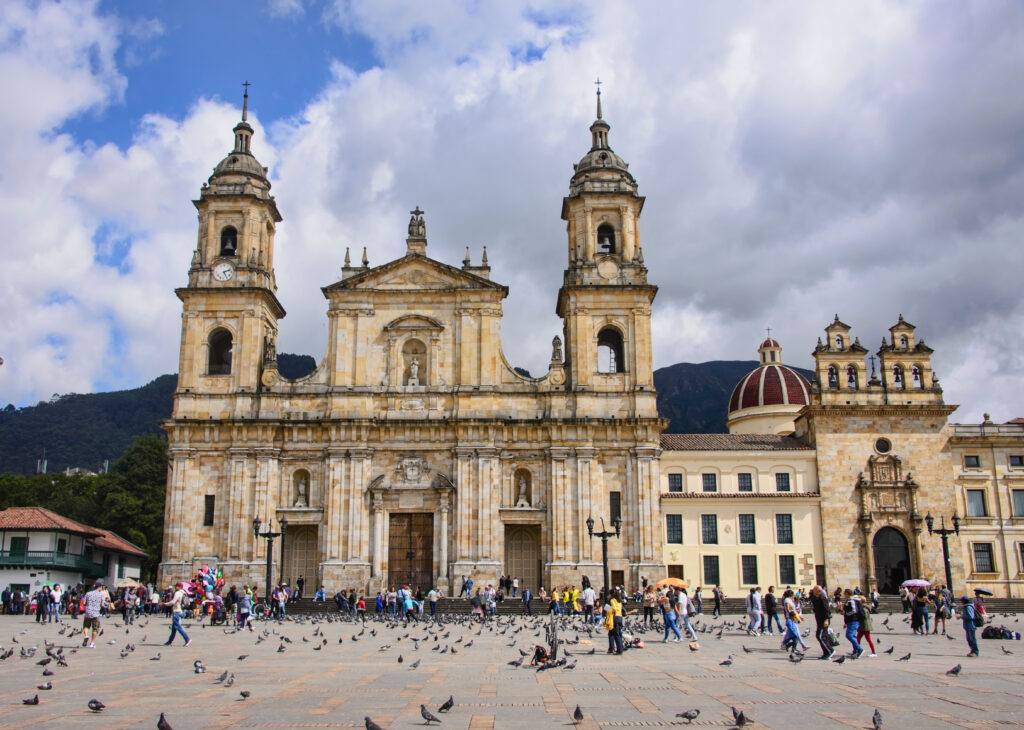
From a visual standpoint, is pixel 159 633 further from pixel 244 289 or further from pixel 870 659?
pixel 244 289

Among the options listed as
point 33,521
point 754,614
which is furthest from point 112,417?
point 754,614

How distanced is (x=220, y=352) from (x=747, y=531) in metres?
29.0

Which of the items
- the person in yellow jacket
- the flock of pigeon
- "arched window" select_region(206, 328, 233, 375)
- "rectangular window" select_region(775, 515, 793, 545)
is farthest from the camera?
"arched window" select_region(206, 328, 233, 375)

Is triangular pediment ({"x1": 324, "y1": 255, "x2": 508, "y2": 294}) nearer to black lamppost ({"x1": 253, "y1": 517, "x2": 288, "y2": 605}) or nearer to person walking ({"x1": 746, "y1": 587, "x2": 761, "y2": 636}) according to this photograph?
black lamppost ({"x1": 253, "y1": 517, "x2": 288, "y2": 605})

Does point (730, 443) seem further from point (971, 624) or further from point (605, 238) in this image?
point (971, 624)

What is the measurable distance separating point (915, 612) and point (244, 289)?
112 ft

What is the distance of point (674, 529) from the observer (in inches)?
1892

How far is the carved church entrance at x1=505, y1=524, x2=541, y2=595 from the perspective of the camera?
45250 millimetres

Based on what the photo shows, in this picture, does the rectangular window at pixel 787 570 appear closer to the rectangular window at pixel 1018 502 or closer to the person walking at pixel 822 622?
the rectangular window at pixel 1018 502

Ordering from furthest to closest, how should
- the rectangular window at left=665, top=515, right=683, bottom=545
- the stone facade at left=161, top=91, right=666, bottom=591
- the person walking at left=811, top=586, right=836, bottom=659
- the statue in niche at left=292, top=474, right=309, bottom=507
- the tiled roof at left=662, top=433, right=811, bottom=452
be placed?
the tiled roof at left=662, top=433, right=811, bottom=452, the rectangular window at left=665, top=515, right=683, bottom=545, the statue in niche at left=292, top=474, right=309, bottom=507, the stone facade at left=161, top=91, right=666, bottom=591, the person walking at left=811, top=586, right=836, bottom=659

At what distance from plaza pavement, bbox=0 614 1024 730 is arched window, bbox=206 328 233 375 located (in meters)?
26.0

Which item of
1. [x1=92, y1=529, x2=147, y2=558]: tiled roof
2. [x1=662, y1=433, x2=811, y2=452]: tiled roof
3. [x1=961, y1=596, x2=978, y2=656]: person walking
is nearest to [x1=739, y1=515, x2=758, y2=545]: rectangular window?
[x1=662, y1=433, x2=811, y2=452]: tiled roof

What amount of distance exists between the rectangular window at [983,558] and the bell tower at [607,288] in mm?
18663

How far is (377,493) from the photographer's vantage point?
1758 inches
